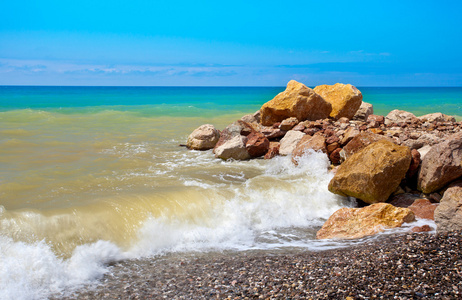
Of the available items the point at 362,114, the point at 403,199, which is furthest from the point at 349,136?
the point at 362,114

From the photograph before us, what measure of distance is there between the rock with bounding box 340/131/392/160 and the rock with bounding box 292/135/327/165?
0.66m

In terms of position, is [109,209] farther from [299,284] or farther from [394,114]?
[394,114]

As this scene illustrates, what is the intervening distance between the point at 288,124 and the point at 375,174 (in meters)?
5.24

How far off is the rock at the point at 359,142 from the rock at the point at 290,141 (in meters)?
1.85

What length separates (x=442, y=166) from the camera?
7223mm

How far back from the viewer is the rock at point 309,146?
977 centimetres

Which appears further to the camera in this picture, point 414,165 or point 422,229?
point 414,165

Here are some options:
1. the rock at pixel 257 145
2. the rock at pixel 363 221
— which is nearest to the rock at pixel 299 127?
the rock at pixel 257 145

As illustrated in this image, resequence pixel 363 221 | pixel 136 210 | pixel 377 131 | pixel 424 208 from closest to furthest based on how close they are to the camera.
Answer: pixel 363 221, pixel 136 210, pixel 424 208, pixel 377 131

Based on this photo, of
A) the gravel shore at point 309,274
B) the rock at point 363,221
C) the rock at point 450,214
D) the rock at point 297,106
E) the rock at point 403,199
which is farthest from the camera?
the rock at point 297,106

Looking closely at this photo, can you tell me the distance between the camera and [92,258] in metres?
5.35

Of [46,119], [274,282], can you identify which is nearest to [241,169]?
[274,282]

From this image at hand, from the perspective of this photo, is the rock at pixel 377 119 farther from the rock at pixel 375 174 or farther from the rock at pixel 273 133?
the rock at pixel 375 174

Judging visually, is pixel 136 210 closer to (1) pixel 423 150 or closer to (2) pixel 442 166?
(2) pixel 442 166
